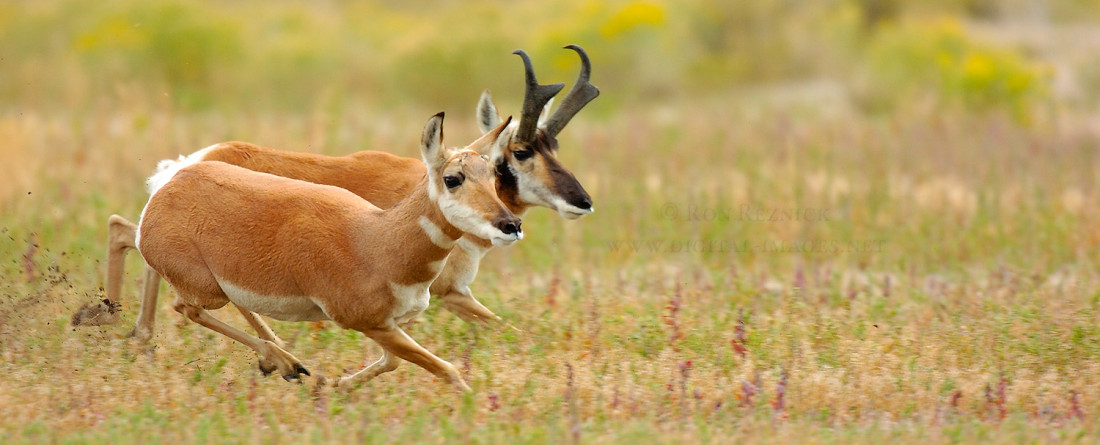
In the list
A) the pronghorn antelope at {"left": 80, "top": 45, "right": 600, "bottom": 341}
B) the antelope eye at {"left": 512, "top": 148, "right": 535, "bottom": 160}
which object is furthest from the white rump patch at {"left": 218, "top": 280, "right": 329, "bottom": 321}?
the antelope eye at {"left": 512, "top": 148, "right": 535, "bottom": 160}

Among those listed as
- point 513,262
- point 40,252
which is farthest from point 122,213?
point 513,262

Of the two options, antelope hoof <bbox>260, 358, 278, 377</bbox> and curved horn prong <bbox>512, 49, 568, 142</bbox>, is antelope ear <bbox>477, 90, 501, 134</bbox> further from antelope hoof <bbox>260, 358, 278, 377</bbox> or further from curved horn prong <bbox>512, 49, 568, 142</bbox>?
antelope hoof <bbox>260, 358, 278, 377</bbox>

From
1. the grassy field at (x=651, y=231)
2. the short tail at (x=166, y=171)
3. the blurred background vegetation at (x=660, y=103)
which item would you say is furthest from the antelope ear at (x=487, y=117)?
the blurred background vegetation at (x=660, y=103)

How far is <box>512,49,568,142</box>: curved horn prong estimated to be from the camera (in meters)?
8.85

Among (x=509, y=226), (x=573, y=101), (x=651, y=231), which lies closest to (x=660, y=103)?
(x=651, y=231)

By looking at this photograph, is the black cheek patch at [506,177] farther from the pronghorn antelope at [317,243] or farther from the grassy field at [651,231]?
the pronghorn antelope at [317,243]

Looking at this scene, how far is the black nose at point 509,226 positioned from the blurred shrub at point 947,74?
16.3 meters

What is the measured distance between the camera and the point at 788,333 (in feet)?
30.2

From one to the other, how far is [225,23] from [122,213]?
31.8ft

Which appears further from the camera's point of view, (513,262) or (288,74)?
(288,74)

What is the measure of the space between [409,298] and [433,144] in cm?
93

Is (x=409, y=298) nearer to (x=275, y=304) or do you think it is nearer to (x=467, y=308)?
(x=275, y=304)

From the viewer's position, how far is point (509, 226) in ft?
20.9

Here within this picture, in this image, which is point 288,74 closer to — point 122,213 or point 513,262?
point 122,213
